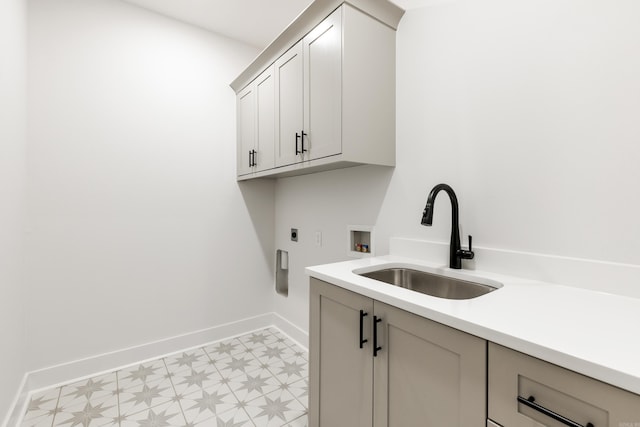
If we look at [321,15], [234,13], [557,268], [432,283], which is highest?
[234,13]

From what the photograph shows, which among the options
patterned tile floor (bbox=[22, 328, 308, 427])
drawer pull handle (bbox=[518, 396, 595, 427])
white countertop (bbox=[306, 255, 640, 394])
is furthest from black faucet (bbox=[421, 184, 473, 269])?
patterned tile floor (bbox=[22, 328, 308, 427])

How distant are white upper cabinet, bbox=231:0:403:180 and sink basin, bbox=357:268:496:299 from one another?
598mm

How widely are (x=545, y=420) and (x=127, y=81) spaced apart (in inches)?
110

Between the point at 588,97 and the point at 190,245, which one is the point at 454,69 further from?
the point at 190,245

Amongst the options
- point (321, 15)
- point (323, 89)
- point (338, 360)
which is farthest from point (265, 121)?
point (338, 360)

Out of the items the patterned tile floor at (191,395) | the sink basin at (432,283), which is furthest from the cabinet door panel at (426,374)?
the patterned tile floor at (191,395)

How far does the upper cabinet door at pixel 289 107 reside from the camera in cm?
178

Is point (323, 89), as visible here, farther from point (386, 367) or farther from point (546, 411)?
point (546, 411)

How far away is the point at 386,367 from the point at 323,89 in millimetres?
1366

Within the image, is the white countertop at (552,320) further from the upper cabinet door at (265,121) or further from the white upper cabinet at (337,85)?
the upper cabinet door at (265,121)

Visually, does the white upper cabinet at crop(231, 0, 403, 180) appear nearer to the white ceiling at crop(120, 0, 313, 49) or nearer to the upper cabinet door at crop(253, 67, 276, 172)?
the upper cabinet door at crop(253, 67, 276, 172)

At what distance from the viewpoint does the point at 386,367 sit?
3.28ft

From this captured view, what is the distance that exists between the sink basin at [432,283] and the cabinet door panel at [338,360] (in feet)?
0.74

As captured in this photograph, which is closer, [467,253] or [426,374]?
[426,374]
